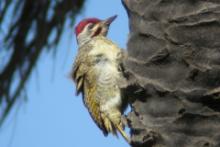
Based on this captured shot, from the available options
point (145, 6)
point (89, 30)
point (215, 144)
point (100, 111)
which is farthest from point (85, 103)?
point (215, 144)

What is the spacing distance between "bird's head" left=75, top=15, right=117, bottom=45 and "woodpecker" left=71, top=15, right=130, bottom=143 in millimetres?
126

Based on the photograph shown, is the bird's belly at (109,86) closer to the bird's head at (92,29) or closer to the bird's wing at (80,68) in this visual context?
the bird's wing at (80,68)

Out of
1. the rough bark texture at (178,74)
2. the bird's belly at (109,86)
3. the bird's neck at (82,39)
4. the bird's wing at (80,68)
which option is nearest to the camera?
the rough bark texture at (178,74)

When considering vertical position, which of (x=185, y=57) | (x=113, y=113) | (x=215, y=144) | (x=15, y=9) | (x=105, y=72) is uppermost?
(x=15, y=9)

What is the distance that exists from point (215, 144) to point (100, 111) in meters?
3.15

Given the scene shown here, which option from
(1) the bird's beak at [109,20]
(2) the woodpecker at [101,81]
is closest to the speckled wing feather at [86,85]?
(2) the woodpecker at [101,81]

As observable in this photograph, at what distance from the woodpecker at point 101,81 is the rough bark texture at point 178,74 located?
2251 millimetres

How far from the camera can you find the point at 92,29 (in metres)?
6.73

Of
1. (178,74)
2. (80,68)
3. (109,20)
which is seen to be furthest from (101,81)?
(178,74)

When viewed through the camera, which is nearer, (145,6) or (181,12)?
(181,12)

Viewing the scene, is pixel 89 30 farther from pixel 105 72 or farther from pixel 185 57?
pixel 185 57

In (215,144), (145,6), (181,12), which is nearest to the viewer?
(215,144)

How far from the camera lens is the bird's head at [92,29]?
670 centimetres

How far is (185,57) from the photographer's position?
344cm
